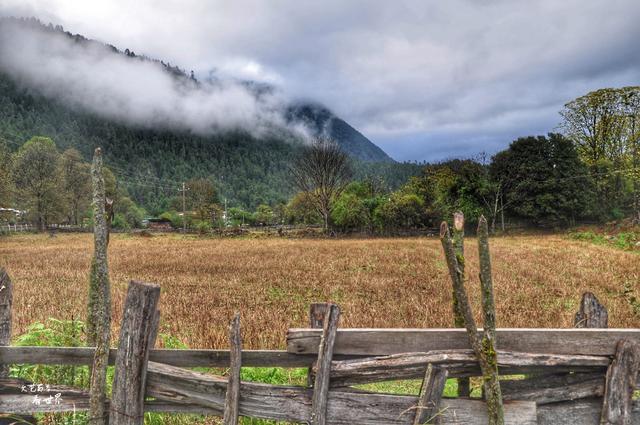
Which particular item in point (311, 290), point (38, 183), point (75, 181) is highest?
point (75, 181)

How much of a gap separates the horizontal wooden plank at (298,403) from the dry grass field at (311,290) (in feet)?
10.7

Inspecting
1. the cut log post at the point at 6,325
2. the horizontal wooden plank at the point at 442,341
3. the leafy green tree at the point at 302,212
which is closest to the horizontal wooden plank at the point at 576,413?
the horizontal wooden plank at the point at 442,341

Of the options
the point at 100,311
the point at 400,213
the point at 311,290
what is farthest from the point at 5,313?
the point at 400,213

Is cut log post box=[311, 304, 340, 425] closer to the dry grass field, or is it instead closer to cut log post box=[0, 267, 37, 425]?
cut log post box=[0, 267, 37, 425]

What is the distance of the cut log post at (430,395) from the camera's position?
3.22m

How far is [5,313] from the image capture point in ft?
13.5

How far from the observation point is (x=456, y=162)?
72438 mm

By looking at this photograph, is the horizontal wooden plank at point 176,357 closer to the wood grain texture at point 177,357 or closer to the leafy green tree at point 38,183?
the wood grain texture at point 177,357

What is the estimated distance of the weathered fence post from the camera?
4.02m

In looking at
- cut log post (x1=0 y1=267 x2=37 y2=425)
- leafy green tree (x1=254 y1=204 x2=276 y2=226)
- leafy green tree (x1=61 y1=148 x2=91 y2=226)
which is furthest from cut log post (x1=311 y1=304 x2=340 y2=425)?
leafy green tree (x1=254 y1=204 x2=276 y2=226)

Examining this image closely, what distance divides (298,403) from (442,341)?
128 cm

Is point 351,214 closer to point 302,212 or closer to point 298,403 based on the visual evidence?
point 302,212

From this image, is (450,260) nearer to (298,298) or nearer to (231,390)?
(231,390)

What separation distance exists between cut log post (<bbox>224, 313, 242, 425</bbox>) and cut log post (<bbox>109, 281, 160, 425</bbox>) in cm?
69
